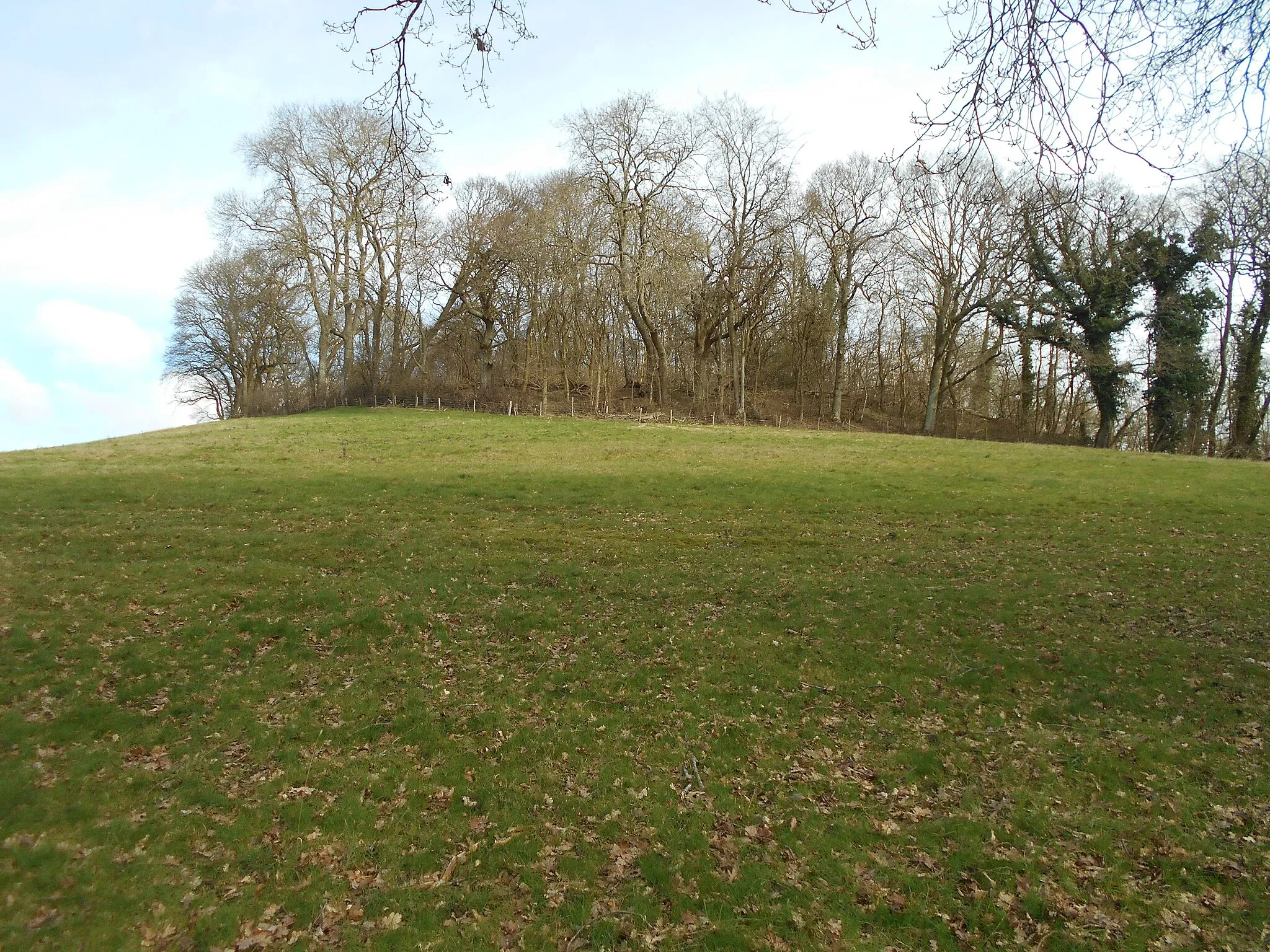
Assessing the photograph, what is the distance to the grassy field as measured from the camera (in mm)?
4789

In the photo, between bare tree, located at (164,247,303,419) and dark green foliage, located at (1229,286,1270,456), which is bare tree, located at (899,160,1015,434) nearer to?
dark green foliage, located at (1229,286,1270,456)

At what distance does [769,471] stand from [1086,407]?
31336 millimetres

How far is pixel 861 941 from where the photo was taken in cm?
455

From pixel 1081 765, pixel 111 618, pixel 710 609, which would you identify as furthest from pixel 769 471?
pixel 111 618

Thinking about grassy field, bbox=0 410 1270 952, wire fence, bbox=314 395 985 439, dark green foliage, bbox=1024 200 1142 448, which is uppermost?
dark green foliage, bbox=1024 200 1142 448

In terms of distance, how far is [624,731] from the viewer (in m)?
6.93

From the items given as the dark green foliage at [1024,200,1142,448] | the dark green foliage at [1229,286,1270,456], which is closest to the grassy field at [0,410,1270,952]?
the dark green foliage at [1024,200,1142,448]

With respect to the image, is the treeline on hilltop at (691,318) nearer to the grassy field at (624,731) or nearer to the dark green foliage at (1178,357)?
the dark green foliage at (1178,357)

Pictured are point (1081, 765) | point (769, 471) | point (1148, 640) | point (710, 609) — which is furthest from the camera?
point (769, 471)

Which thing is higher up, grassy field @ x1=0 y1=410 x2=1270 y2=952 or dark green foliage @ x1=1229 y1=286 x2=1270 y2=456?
dark green foliage @ x1=1229 y1=286 x2=1270 y2=456

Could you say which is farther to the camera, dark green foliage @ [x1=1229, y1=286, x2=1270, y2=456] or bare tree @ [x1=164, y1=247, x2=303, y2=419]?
bare tree @ [x1=164, y1=247, x2=303, y2=419]

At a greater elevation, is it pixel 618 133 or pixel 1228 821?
pixel 618 133

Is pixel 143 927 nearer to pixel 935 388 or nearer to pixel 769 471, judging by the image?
pixel 769 471

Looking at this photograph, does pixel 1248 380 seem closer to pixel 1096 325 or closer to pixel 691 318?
pixel 1096 325
